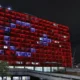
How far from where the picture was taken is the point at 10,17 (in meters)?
194

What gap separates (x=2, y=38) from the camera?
188 metres

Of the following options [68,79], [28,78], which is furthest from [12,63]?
[68,79]

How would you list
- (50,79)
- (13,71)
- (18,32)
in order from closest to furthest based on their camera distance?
(50,79), (13,71), (18,32)


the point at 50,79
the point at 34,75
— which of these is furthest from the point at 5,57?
the point at 50,79

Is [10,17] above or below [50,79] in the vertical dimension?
above

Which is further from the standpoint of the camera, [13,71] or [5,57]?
[5,57]

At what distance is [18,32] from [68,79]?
120 m

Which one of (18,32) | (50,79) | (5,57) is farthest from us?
(18,32)

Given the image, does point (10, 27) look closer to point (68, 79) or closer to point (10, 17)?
point (10, 17)

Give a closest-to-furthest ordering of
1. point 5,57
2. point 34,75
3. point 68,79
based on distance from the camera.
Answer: point 68,79 → point 34,75 → point 5,57

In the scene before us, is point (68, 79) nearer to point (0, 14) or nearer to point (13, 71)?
point (13, 71)

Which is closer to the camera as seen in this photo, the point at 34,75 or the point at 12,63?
the point at 34,75

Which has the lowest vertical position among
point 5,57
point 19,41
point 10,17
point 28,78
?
point 28,78

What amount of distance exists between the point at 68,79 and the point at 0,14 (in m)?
116
